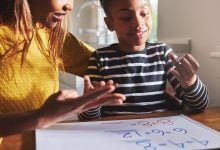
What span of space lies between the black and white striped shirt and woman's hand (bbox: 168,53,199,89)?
0.22 feet

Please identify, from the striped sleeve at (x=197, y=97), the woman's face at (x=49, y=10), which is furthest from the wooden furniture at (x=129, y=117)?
the woman's face at (x=49, y=10)

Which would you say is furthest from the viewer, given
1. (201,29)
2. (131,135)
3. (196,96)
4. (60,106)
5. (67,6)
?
(201,29)

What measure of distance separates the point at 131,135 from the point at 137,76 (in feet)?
0.97

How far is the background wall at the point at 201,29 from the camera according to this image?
104 cm

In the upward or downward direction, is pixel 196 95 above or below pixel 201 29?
below

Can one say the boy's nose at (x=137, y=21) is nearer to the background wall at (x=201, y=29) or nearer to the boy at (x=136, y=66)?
the boy at (x=136, y=66)

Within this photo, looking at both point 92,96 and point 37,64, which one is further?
point 37,64

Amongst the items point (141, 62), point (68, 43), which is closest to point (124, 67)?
point (141, 62)

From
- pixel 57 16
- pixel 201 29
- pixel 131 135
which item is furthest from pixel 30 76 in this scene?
pixel 201 29

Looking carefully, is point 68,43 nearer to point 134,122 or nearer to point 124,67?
point 124,67

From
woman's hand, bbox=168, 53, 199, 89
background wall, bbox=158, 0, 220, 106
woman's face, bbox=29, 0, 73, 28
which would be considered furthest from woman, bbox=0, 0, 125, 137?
background wall, bbox=158, 0, 220, 106

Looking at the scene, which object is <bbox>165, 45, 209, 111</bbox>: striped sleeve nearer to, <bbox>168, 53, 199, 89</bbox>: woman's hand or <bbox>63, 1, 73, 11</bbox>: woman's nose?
<bbox>168, 53, 199, 89</bbox>: woman's hand

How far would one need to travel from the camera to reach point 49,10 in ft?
2.39

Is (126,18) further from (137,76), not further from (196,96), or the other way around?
(196,96)
